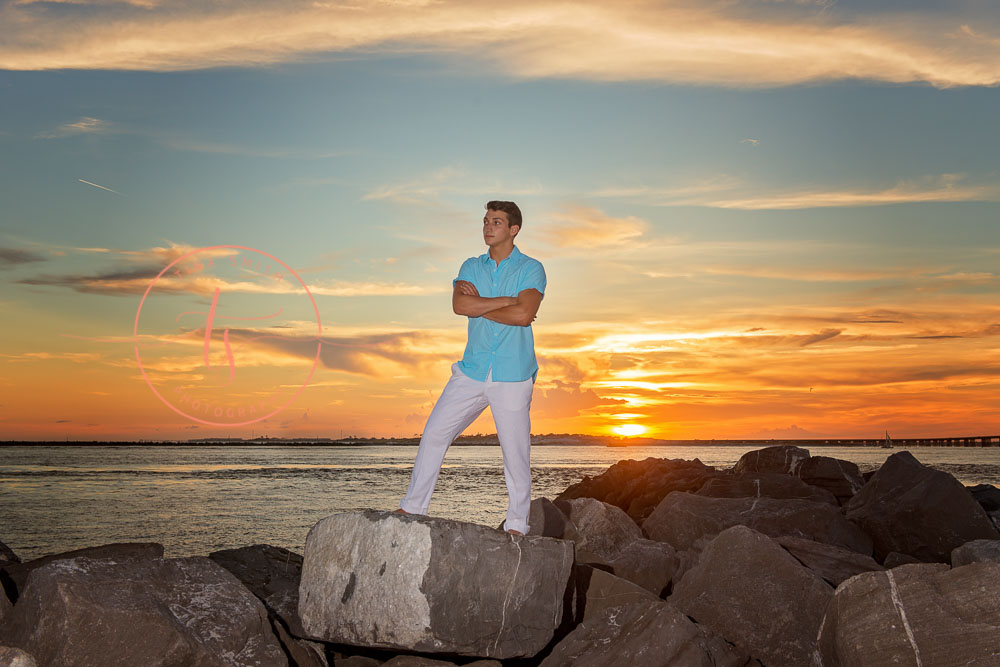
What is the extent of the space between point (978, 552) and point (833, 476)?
303 inches

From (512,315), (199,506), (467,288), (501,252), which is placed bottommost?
(199,506)

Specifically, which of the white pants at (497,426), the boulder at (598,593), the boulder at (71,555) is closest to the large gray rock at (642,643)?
the boulder at (598,593)

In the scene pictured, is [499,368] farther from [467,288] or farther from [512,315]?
[467,288]

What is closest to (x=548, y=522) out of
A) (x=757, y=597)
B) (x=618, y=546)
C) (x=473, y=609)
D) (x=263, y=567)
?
(x=618, y=546)

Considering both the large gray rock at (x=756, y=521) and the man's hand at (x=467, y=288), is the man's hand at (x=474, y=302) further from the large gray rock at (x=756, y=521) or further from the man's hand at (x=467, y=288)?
Result: the large gray rock at (x=756, y=521)

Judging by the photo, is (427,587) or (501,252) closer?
(427,587)

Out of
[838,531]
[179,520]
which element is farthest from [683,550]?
[179,520]

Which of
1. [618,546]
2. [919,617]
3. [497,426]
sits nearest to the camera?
[919,617]

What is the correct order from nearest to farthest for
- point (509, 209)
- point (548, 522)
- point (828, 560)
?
1. point (509, 209)
2. point (828, 560)
3. point (548, 522)

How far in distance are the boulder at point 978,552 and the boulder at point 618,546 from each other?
288 cm

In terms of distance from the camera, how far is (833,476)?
15875 mm

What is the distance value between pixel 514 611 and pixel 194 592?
2.40m

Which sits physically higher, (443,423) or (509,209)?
(509,209)

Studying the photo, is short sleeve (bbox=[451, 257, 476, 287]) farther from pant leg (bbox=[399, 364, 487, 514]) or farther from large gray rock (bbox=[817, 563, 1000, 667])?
large gray rock (bbox=[817, 563, 1000, 667])
